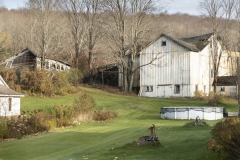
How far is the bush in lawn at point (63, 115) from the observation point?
29.6 m

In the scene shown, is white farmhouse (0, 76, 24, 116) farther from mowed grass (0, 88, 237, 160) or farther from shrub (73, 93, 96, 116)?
mowed grass (0, 88, 237, 160)

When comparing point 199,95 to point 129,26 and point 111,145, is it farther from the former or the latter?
point 111,145

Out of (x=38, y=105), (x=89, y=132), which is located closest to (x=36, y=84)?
(x=38, y=105)

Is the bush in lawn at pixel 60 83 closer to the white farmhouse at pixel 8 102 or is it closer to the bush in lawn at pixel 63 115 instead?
the white farmhouse at pixel 8 102

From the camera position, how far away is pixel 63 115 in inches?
1211

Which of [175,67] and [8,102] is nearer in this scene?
[8,102]

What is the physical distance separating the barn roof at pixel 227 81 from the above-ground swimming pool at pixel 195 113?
69.9ft

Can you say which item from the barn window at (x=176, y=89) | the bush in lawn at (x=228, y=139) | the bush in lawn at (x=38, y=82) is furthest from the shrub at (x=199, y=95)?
the bush in lawn at (x=228, y=139)

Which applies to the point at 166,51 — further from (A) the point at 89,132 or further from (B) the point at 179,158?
(B) the point at 179,158

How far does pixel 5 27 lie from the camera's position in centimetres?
8931

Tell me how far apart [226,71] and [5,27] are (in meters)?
51.9

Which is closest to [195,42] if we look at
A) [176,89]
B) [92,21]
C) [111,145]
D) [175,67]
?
[175,67]

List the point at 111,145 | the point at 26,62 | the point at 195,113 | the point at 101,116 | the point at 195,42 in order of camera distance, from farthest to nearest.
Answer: the point at 195,42 < the point at 26,62 < the point at 101,116 < the point at 195,113 < the point at 111,145

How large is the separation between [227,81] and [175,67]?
768 centimetres
